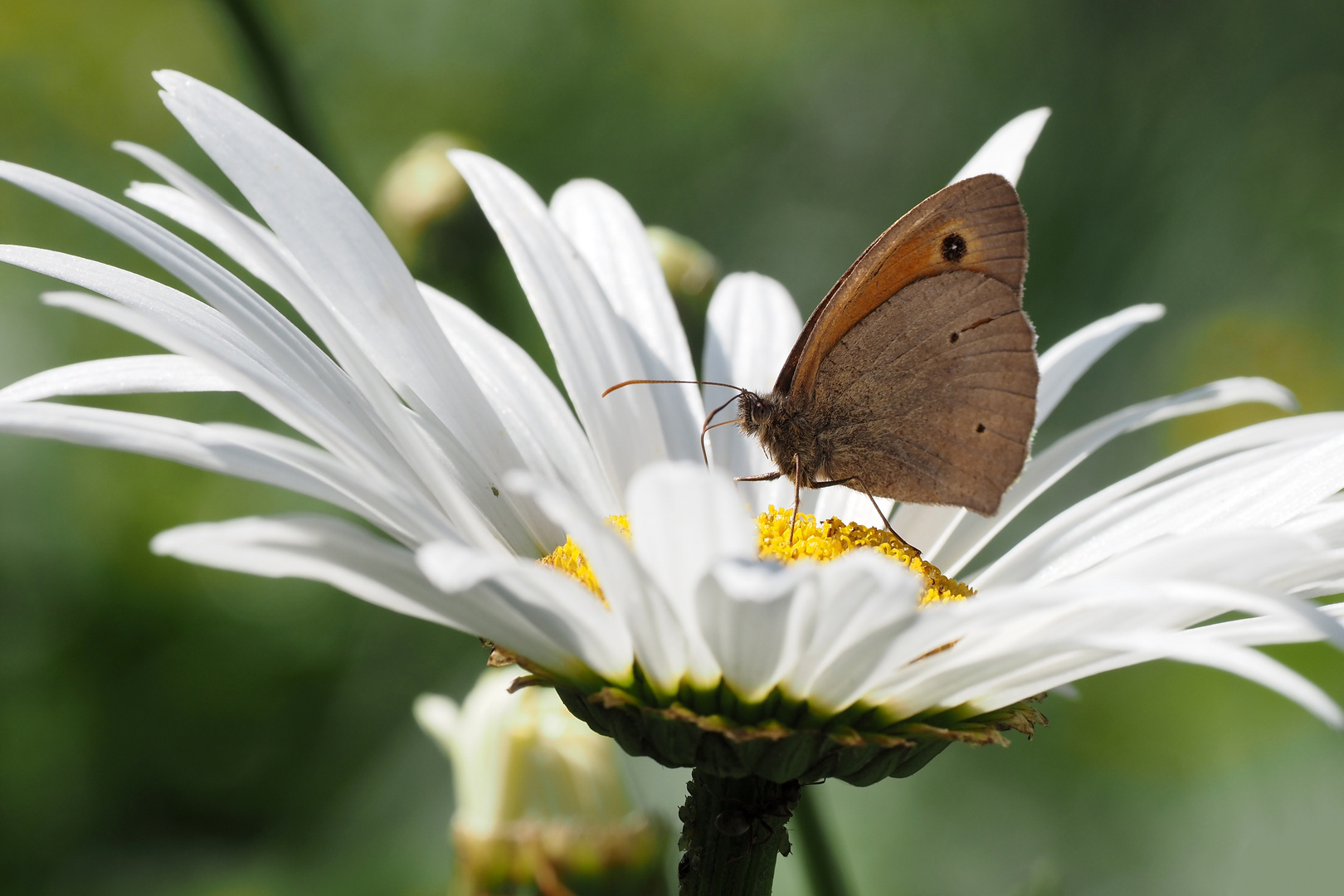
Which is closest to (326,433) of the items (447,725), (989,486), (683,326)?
(989,486)

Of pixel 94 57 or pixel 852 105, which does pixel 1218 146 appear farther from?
pixel 94 57

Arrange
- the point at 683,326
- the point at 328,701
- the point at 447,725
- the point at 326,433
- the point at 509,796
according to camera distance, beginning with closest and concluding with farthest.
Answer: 1. the point at 326,433
2. the point at 509,796
3. the point at 447,725
4. the point at 683,326
5. the point at 328,701

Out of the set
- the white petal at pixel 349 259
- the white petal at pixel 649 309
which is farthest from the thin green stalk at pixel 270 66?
the white petal at pixel 349 259

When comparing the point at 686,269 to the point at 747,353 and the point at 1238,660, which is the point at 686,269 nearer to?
the point at 747,353

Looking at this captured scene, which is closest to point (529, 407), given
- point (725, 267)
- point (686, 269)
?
point (686, 269)

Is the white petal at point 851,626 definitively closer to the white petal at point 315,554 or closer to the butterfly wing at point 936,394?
the white petal at point 315,554

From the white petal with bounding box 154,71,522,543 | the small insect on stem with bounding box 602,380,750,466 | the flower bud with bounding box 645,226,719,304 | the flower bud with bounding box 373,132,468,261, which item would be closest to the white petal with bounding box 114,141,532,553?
the white petal with bounding box 154,71,522,543
